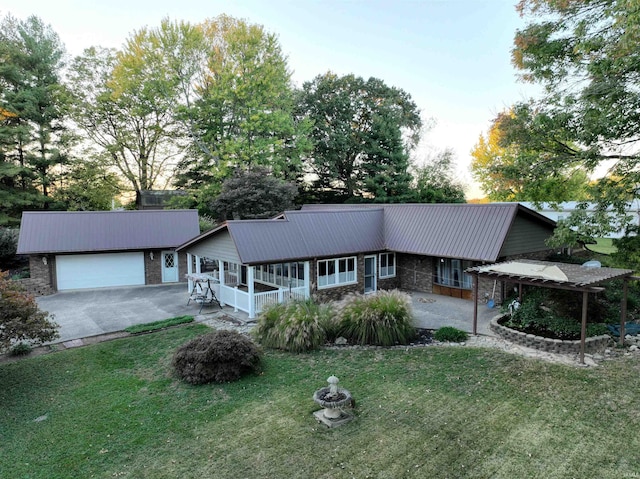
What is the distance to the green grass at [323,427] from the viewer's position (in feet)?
17.9

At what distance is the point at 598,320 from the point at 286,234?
10001mm

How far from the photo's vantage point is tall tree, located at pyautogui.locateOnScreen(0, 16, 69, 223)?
82.7 feet

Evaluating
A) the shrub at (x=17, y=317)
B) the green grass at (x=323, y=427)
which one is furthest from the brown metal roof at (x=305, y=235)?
the shrub at (x=17, y=317)

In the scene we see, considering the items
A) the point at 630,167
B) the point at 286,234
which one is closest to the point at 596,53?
the point at 630,167

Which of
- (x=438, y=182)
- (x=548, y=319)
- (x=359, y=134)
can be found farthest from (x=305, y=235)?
(x=438, y=182)

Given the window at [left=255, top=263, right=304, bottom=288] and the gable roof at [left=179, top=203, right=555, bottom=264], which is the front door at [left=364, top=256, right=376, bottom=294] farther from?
the window at [left=255, top=263, right=304, bottom=288]

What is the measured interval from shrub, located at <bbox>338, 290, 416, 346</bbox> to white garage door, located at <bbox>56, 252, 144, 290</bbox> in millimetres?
12622

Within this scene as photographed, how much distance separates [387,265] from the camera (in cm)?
1734

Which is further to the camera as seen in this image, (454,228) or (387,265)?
(387,265)

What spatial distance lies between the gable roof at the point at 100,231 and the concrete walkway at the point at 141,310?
7.08 ft

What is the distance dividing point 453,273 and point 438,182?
18950 mm

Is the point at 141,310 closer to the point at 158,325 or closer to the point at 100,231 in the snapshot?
the point at 158,325

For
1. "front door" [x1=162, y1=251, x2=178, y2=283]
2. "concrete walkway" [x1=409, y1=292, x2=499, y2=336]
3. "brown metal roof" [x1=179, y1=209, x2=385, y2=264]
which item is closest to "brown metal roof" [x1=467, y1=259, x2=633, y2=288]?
"concrete walkway" [x1=409, y1=292, x2=499, y2=336]

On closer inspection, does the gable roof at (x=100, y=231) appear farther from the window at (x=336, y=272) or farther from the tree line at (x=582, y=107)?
the tree line at (x=582, y=107)
